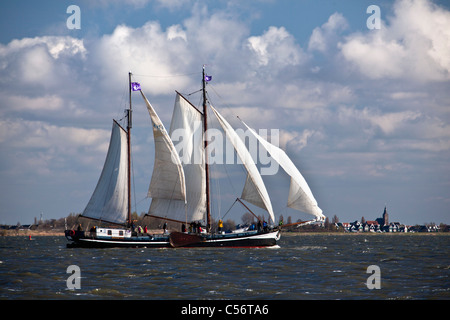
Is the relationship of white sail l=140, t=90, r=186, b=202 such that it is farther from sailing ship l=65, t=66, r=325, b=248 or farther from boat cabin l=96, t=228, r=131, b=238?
boat cabin l=96, t=228, r=131, b=238

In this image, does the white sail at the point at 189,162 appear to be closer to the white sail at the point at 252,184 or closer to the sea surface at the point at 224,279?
the white sail at the point at 252,184

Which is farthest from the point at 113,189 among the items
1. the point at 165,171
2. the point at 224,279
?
the point at 224,279

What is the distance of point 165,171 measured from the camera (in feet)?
222

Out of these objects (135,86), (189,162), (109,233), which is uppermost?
(135,86)

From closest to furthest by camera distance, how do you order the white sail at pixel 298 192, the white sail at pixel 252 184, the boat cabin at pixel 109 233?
the white sail at pixel 252 184, the white sail at pixel 298 192, the boat cabin at pixel 109 233

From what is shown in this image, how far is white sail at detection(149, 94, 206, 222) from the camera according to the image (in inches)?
2662

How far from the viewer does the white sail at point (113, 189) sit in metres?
70.9

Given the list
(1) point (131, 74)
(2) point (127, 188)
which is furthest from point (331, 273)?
(1) point (131, 74)

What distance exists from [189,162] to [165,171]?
295 cm

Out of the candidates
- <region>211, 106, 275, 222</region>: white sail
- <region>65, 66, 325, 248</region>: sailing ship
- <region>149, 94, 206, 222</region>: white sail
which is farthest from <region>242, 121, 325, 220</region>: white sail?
<region>149, 94, 206, 222</region>: white sail

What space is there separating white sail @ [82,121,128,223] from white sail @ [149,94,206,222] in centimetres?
515

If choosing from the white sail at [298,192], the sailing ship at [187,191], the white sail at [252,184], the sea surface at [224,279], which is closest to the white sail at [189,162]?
the sailing ship at [187,191]

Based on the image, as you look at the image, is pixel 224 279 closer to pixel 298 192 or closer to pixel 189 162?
pixel 298 192

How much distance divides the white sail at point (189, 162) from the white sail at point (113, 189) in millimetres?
5154
